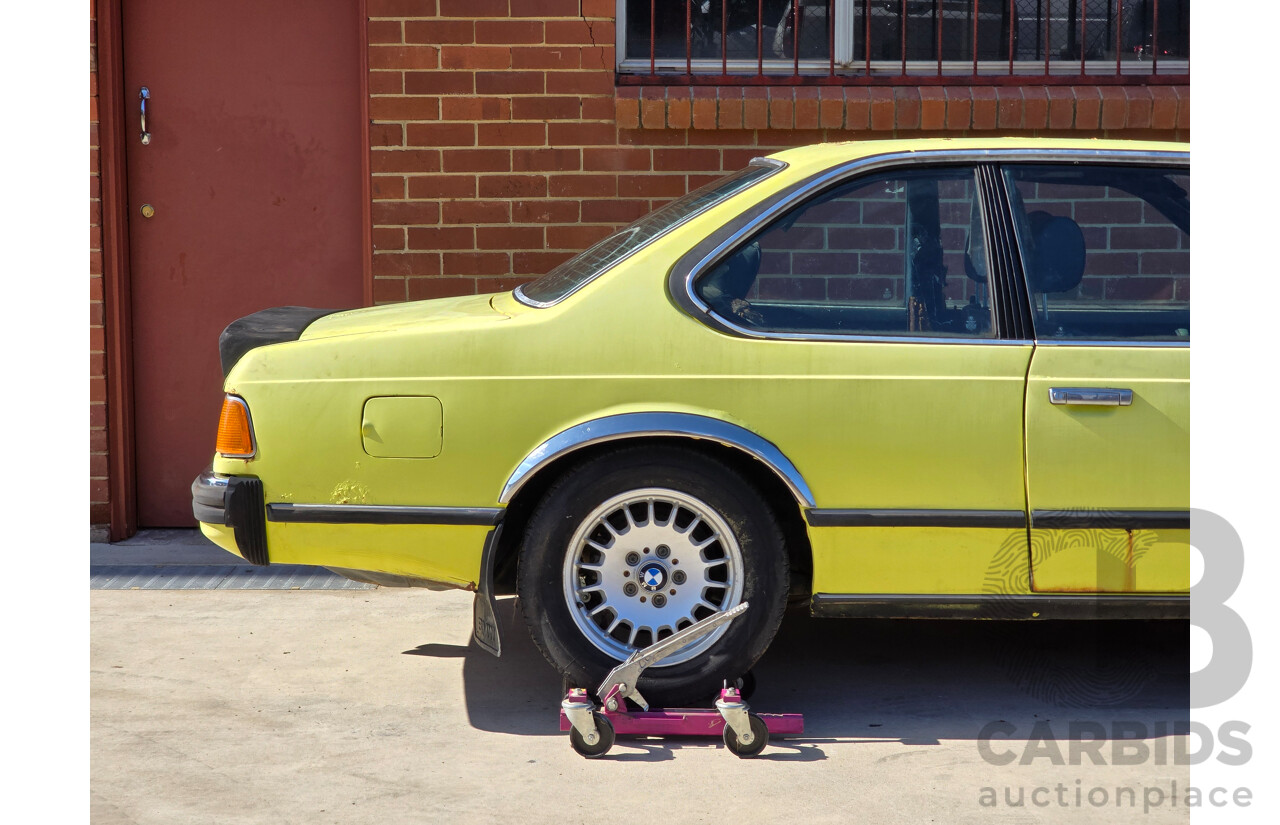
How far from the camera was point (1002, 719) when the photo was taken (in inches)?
168

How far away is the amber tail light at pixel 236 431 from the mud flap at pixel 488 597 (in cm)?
78

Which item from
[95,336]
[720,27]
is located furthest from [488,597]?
[720,27]

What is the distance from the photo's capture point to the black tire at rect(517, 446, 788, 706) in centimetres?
412

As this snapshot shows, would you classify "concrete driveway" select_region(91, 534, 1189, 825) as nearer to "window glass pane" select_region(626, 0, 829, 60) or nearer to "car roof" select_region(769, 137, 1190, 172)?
"car roof" select_region(769, 137, 1190, 172)

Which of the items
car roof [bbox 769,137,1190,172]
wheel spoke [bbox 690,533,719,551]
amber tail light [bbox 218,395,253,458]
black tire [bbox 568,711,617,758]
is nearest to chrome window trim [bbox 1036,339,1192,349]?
car roof [bbox 769,137,1190,172]

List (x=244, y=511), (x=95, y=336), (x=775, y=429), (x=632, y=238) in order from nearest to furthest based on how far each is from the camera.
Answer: (x=775, y=429), (x=244, y=511), (x=632, y=238), (x=95, y=336)

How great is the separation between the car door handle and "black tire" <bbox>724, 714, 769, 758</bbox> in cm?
126

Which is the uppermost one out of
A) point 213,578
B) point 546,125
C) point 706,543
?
point 546,125

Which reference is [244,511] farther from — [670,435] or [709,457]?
[709,457]

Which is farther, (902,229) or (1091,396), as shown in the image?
(902,229)

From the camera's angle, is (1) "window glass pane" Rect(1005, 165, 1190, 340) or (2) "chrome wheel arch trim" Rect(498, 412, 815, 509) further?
(1) "window glass pane" Rect(1005, 165, 1190, 340)

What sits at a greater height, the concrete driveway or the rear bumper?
the rear bumper

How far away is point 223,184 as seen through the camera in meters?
6.64

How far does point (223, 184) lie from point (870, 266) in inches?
145
